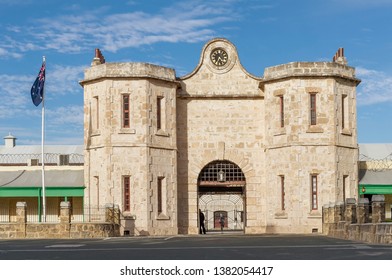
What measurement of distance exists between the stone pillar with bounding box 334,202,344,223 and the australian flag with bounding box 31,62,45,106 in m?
14.9

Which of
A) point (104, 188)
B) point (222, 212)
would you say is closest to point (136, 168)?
point (104, 188)

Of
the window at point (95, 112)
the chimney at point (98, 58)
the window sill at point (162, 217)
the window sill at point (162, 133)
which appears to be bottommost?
the window sill at point (162, 217)

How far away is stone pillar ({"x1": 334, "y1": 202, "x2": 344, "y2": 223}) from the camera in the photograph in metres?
32.9

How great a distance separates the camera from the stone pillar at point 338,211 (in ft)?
108

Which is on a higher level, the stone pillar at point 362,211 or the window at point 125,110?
the window at point 125,110

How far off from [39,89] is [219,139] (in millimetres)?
9231

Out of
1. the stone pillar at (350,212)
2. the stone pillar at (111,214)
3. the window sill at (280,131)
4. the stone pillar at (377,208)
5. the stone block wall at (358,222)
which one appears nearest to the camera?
the stone block wall at (358,222)

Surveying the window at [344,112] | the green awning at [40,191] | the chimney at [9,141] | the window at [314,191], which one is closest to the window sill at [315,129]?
the window at [344,112]

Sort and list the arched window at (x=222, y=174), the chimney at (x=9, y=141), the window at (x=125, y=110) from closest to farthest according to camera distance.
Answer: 1. the window at (x=125, y=110)
2. the arched window at (x=222, y=174)
3. the chimney at (x=9, y=141)

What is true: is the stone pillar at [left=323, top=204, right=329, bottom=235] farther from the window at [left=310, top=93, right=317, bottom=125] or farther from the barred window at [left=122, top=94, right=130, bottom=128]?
Answer: the barred window at [left=122, top=94, right=130, bottom=128]

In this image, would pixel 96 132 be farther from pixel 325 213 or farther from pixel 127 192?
pixel 325 213

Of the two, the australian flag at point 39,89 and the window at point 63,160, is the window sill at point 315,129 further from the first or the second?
the window at point 63,160

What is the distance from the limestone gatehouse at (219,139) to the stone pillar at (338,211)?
13.2 feet

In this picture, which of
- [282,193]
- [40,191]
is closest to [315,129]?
[282,193]
